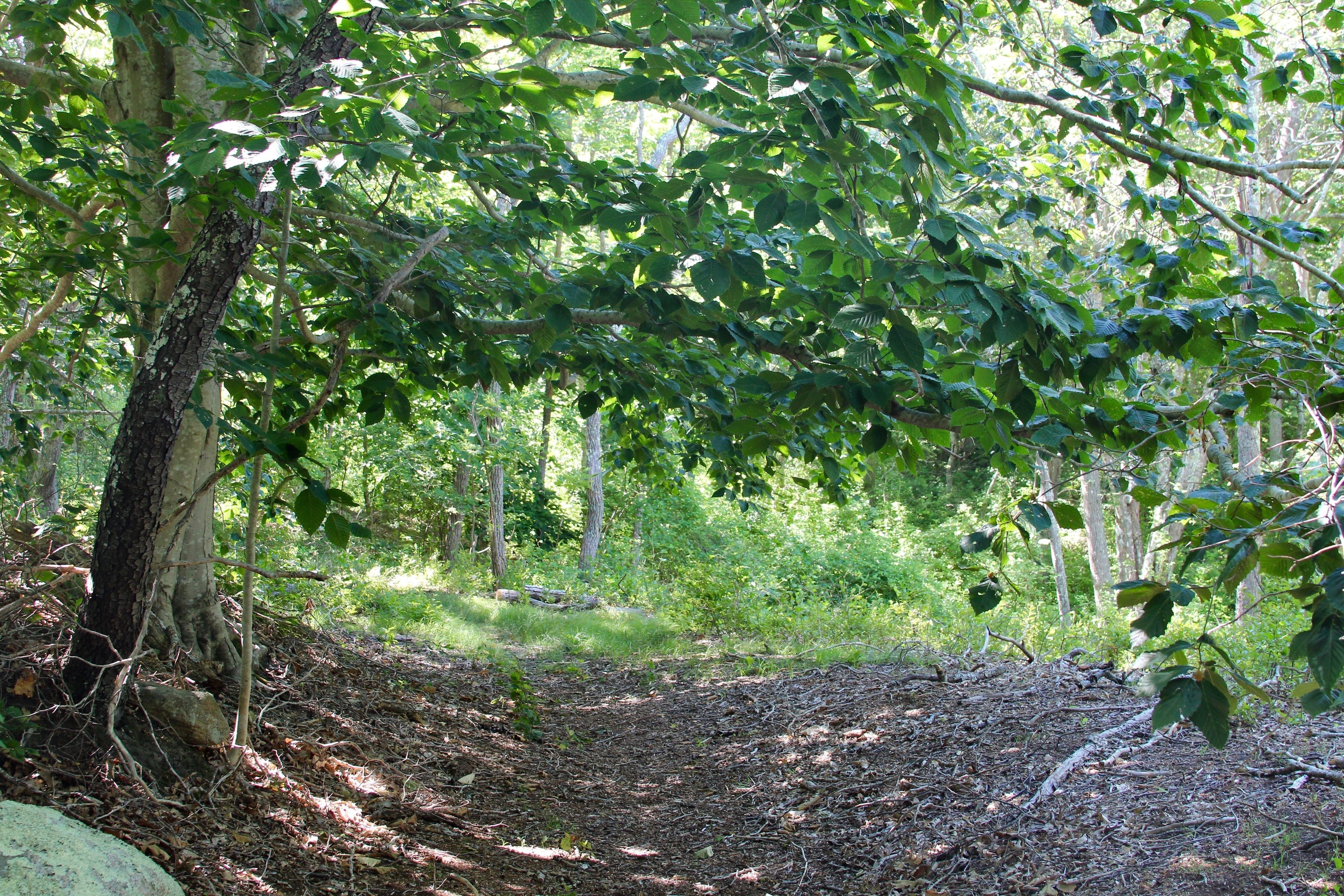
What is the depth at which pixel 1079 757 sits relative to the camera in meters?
3.56

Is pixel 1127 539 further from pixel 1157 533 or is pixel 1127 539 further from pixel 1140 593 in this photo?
pixel 1140 593

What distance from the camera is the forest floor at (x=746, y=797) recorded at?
107 inches

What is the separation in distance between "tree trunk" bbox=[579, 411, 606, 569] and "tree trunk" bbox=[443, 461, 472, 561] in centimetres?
237

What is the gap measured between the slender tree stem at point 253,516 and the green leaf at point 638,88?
1.02 meters

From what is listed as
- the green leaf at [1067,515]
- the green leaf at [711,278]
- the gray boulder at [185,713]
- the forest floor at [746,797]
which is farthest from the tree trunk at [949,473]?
the green leaf at [711,278]

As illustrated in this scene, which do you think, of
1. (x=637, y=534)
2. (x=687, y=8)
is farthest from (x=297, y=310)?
(x=637, y=534)

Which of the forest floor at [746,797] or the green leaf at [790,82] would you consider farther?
the forest floor at [746,797]

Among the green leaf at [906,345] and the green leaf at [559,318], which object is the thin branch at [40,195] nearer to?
the green leaf at [559,318]

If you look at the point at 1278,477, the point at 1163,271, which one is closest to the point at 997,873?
the point at 1278,477

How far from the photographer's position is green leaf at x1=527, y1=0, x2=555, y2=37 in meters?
2.06

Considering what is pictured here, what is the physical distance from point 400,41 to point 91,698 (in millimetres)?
2508

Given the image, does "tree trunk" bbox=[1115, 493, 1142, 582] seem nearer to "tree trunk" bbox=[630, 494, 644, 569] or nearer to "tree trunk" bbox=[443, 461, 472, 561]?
"tree trunk" bbox=[630, 494, 644, 569]

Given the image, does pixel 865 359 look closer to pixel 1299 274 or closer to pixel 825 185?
pixel 825 185

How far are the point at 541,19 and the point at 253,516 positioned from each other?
1.79 m
